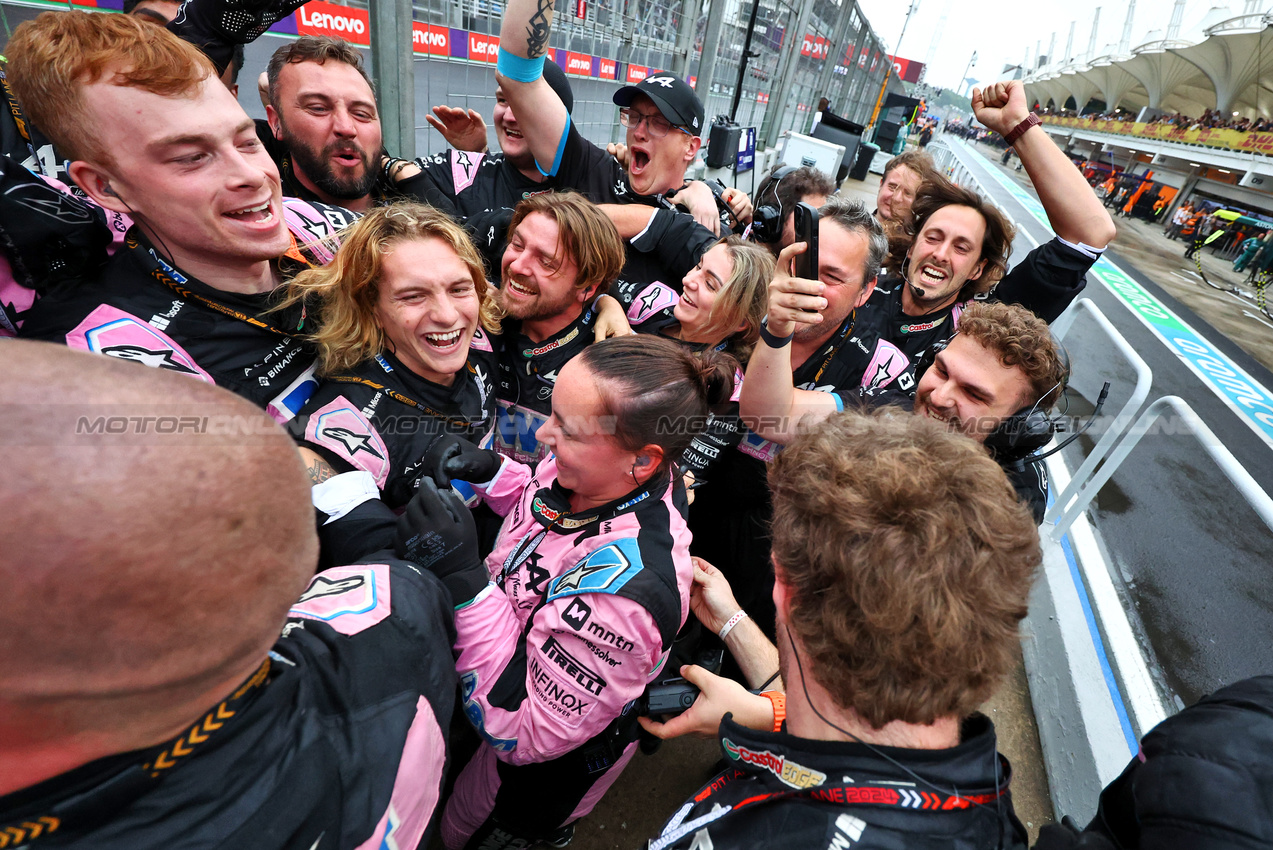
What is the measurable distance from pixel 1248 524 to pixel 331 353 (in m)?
7.78

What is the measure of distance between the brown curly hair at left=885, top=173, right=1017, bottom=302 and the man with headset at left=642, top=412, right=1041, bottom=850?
8.92 feet

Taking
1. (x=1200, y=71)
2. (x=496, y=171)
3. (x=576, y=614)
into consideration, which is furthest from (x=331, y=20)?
(x=1200, y=71)

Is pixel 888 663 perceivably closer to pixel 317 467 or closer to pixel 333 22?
pixel 317 467

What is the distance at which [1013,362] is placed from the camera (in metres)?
2.01

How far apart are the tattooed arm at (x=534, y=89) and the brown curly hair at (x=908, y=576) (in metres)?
2.32

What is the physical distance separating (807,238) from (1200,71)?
54.6 meters

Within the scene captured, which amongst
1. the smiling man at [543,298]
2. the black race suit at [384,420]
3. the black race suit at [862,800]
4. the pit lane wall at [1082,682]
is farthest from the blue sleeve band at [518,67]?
the pit lane wall at [1082,682]

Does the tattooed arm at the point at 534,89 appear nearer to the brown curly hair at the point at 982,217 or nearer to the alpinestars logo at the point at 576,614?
the brown curly hair at the point at 982,217

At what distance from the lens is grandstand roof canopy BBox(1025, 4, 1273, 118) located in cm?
2948

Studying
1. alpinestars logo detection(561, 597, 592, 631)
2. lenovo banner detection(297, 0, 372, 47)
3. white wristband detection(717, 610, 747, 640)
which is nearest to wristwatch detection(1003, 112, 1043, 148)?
white wristband detection(717, 610, 747, 640)

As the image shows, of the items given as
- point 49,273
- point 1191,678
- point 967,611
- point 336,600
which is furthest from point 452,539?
point 1191,678

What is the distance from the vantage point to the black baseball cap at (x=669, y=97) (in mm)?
3033

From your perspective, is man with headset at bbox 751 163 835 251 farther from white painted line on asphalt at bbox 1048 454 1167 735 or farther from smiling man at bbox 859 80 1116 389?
white painted line on asphalt at bbox 1048 454 1167 735

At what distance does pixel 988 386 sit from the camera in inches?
79.7
